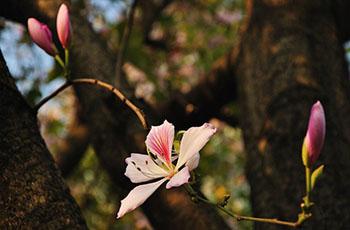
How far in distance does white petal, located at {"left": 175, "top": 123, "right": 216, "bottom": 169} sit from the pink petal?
0.03 m

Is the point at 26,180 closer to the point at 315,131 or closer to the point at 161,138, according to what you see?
the point at 161,138

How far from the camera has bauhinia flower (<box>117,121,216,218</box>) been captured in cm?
80

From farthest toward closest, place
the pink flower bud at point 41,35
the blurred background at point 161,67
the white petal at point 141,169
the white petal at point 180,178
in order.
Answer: the blurred background at point 161,67
the pink flower bud at point 41,35
the white petal at point 141,169
the white petal at point 180,178

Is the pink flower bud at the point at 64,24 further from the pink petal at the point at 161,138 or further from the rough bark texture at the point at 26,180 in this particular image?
the pink petal at the point at 161,138

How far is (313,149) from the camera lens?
2.65 feet

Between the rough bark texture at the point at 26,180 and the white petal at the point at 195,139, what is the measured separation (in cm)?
25

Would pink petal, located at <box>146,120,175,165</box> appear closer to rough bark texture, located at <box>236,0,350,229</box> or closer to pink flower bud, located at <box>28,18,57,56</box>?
Result: pink flower bud, located at <box>28,18,57,56</box>

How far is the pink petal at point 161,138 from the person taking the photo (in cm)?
87

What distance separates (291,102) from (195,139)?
85 cm

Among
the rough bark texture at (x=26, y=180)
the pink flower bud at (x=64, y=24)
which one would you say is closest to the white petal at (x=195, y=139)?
the rough bark texture at (x=26, y=180)

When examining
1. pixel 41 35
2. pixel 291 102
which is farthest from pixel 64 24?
pixel 291 102

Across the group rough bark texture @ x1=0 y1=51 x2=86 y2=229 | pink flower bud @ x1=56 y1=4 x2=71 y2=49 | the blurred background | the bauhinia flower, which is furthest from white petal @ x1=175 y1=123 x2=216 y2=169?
the blurred background

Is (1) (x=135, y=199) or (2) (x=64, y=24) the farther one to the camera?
(2) (x=64, y=24)

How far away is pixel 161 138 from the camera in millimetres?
879
